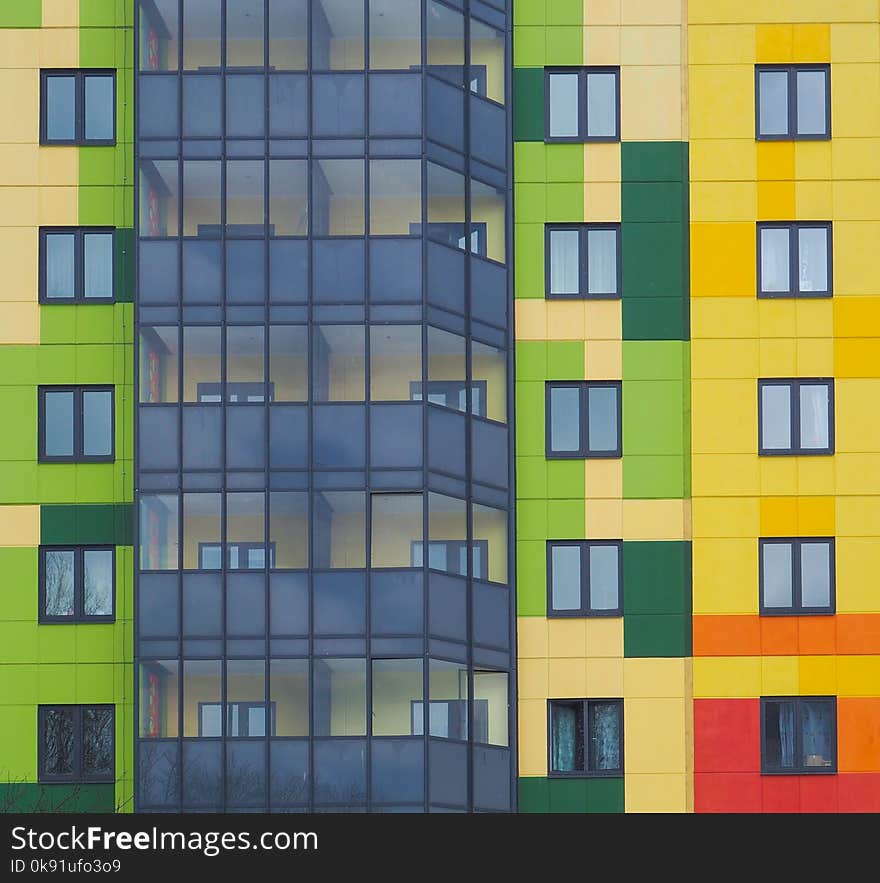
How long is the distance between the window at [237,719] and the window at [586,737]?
6.05 m

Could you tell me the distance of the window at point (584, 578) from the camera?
43.2m

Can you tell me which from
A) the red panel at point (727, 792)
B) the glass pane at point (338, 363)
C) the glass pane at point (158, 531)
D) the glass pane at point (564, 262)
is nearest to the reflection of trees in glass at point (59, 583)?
the glass pane at point (158, 531)

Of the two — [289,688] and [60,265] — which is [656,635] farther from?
[60,265]

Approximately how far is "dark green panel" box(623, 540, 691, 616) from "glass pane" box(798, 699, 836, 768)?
10.5 feet

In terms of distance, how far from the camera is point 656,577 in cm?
4316

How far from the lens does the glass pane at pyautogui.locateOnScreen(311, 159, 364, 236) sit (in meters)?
42.0

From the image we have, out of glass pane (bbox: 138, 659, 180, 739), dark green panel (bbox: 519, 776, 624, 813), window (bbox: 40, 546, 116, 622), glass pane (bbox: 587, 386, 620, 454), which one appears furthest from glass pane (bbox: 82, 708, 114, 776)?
glass pane (bbox: 587, 386, 620, 454)

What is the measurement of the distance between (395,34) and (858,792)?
1796 centimetres

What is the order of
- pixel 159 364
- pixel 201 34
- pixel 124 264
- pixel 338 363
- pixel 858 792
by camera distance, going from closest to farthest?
1. pixel 338 363
2. pixel 159 364
3. pixel 201 34
4. pixel 858 792
5. pixel 124 264

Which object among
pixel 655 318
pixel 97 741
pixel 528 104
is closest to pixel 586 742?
pixel 655 318

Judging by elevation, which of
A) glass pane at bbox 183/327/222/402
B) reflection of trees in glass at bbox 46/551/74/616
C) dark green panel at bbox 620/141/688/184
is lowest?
reflection of trees in glass at bbox 46/551/74/616

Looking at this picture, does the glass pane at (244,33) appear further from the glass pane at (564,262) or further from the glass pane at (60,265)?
the glass pane at (564,262)

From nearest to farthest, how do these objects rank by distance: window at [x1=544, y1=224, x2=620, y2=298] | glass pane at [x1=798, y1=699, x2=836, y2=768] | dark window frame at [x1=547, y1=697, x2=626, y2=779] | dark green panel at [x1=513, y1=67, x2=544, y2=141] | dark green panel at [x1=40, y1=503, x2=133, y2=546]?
dark window frame at [x1=547, y1=697, x2=626, y2=779]
glass pane at [x1=798, y1=699, x2=836, y2=768]
dark green panel at [x1=40, y1=503, x2=133, y2=546]
window at [x1=544, y1=224, x2=620, y2=298]
dark green panel at [x1=513, y1=67, x2=544, y2=141]

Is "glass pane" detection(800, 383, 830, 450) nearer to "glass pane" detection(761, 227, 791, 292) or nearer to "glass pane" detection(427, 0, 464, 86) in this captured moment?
"glass pane" detection(761, 227, 791, 292)
